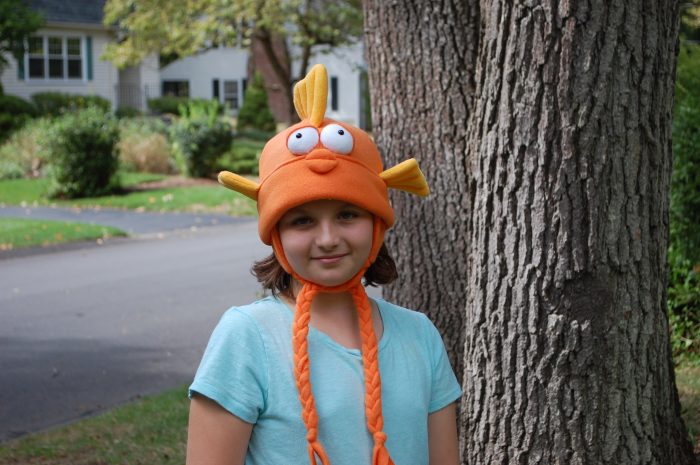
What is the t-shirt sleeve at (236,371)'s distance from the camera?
2.16 m

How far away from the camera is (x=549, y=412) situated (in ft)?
11.8

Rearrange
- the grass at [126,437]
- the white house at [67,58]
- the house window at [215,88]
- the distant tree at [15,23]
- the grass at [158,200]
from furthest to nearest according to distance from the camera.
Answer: the house window at [215,88], the white house at [67,58], the distant tree at [15,23], the grass at [158,200], the grass at [126,437]

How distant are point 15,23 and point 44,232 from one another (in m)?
13.8

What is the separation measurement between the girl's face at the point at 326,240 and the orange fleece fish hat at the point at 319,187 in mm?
32

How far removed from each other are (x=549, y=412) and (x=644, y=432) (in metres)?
0.35

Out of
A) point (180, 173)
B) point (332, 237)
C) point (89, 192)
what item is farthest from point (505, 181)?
point (180, 173)

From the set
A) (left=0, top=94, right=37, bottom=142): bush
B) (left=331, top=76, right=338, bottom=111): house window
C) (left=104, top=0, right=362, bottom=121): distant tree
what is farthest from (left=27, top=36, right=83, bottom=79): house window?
(left=331, top=76, right=338, bottom=111): house window

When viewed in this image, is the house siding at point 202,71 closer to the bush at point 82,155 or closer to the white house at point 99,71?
the white house at point 99,71

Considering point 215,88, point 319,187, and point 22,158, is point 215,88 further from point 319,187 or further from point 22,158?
point 319,187

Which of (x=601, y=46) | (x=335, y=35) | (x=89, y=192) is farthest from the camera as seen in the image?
(x=335, y=35)

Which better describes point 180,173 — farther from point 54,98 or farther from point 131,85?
point 131,85

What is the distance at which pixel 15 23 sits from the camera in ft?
90.6

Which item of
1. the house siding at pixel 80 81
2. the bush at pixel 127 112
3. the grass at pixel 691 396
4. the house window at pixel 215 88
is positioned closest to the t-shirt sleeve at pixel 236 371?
the grass at pixel 691 396

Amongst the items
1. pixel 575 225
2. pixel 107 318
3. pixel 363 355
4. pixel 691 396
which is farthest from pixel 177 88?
pixel 363 355
